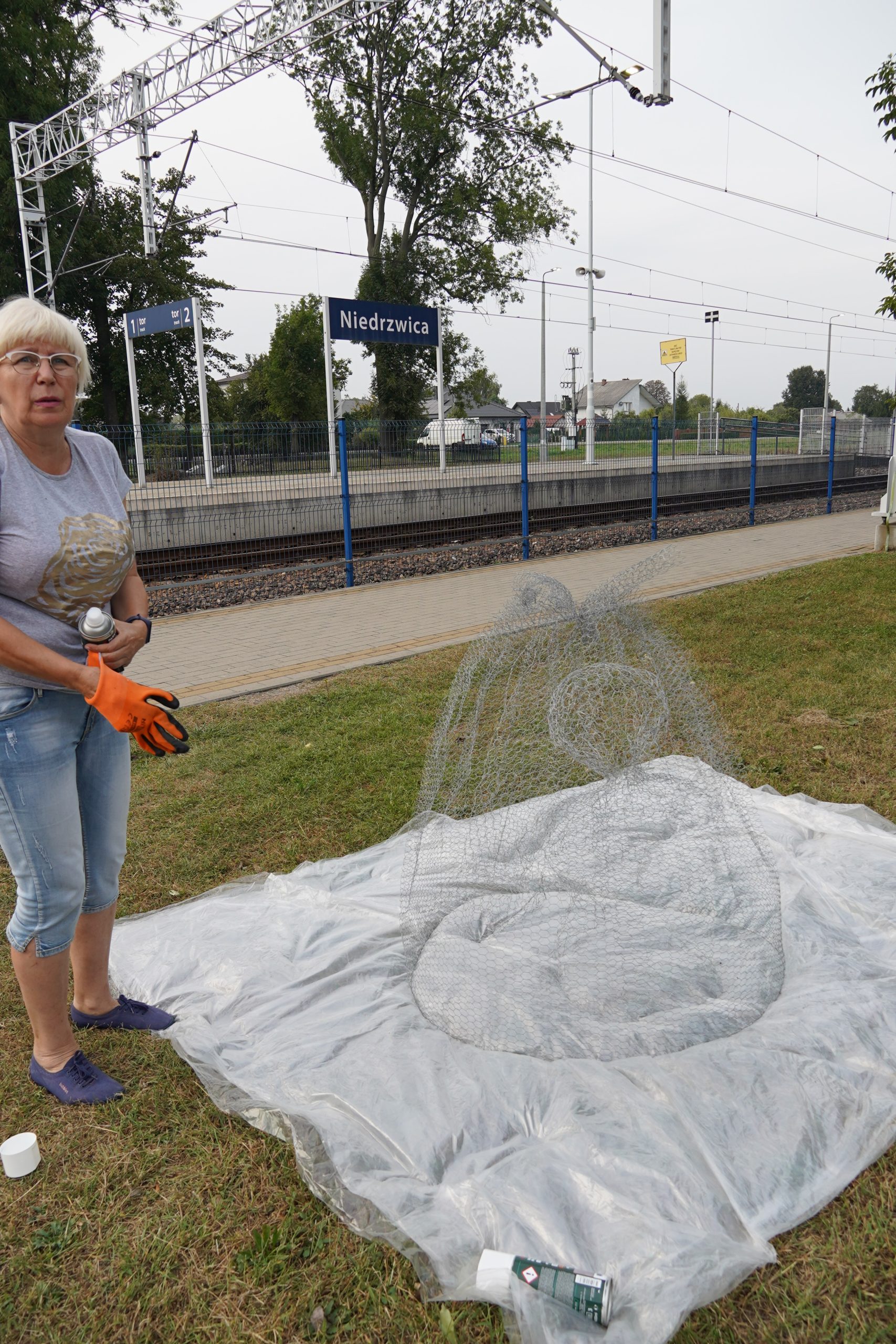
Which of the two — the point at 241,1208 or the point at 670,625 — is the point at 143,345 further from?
the point at 241,1208

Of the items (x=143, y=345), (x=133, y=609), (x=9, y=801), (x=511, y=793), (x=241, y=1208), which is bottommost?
(x=241, y=1208)

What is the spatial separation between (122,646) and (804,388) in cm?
11196

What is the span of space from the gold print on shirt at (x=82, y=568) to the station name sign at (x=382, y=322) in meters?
15.7

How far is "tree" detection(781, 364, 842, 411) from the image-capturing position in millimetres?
99875

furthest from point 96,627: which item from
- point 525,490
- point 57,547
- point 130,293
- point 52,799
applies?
point 130,293

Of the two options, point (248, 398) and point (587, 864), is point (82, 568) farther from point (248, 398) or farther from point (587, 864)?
point (248, 398)

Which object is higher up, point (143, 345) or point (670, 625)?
point (143, 345)

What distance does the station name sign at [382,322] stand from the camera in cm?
1719

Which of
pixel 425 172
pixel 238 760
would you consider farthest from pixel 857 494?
pixel 238 760

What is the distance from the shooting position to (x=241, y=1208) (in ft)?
7.14

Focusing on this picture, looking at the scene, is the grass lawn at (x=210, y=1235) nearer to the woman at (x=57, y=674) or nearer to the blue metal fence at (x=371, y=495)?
the woman at (x=57, y=674)

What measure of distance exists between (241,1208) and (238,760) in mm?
3247

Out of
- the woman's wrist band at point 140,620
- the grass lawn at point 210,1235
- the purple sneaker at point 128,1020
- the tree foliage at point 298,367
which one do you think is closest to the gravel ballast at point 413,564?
the grass lawn at point 210,1235

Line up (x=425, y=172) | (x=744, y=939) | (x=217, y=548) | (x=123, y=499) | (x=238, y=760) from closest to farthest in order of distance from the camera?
(x=123, y=499), (x=744, y=939), (x=238, y=760), (x=217, y=548), (x=425, y=172)
